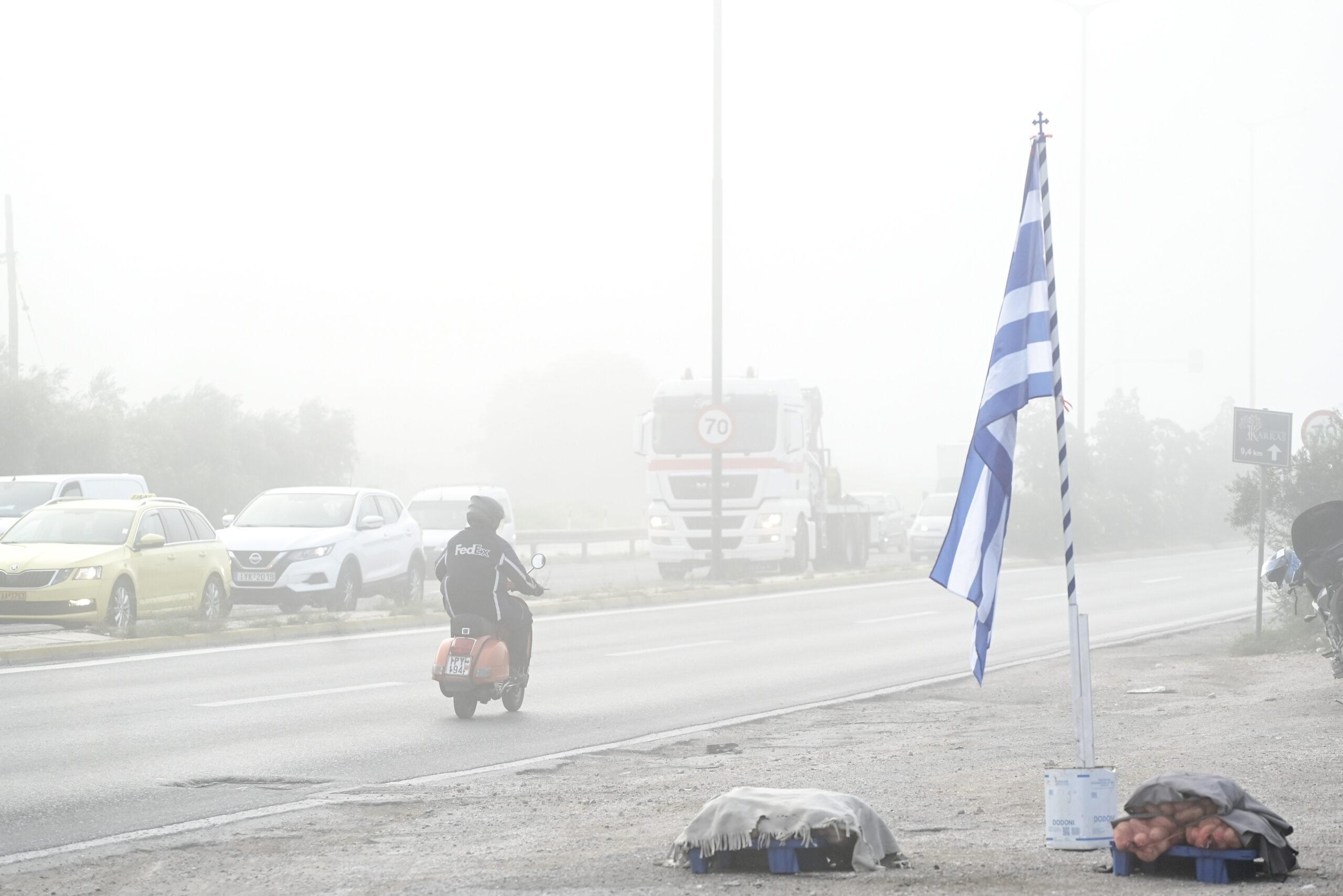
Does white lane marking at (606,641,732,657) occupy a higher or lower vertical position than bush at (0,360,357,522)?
lower

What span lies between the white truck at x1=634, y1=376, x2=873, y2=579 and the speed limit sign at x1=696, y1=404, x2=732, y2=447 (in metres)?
2.05

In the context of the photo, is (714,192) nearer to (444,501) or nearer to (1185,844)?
(444,501)

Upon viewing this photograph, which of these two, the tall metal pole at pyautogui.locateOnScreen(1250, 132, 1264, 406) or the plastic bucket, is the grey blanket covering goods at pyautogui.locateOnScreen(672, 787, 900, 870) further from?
the tall metal pole at pyautogui.locateOnScreen(1250, 132, 1264, 406)

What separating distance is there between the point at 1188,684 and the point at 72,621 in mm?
11393

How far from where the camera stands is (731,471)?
31.3 metres

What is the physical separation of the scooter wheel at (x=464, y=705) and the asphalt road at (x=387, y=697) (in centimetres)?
14

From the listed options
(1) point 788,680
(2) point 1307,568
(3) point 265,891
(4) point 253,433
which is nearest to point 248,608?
(1) point 788,680

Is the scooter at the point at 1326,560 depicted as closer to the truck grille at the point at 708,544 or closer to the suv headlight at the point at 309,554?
the suv headlight at the point at 309,554

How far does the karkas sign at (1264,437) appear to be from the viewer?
1770cm

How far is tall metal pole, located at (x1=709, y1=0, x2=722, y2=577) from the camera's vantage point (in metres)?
29.3

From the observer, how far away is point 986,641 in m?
7.39

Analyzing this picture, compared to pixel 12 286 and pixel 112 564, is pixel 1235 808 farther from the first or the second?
pixel 12 286

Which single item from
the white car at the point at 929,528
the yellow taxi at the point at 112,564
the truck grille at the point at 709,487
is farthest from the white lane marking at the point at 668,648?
the white car at the point at 929,528

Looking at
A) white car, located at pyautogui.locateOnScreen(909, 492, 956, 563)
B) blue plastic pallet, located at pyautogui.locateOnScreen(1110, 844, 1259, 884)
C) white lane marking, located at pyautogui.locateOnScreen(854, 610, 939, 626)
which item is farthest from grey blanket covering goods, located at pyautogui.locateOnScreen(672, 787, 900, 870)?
white car, located at pyautogui.locateOnScreen(909, 492, 956, 563)
